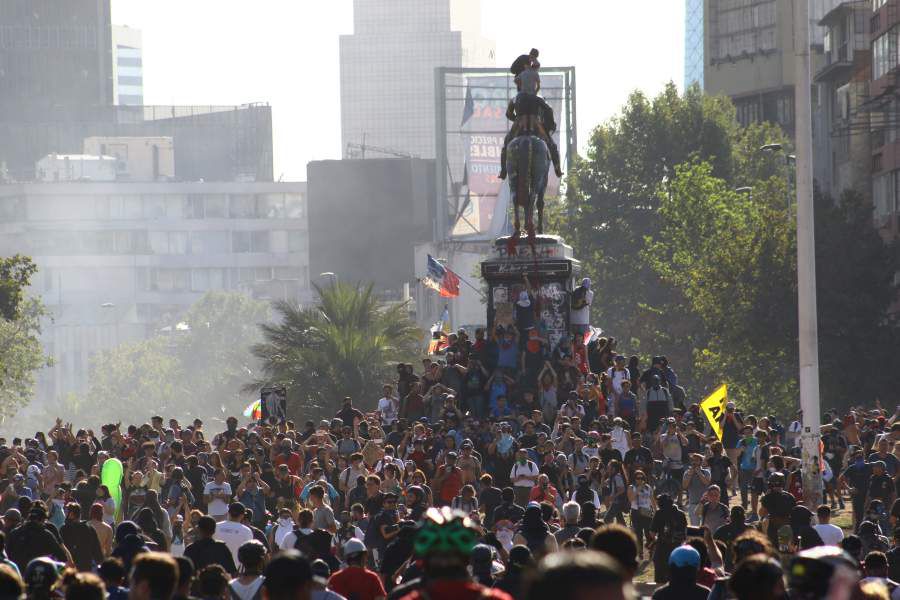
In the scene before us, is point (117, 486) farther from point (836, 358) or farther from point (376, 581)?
point (836, 358)

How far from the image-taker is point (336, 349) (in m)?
50.0

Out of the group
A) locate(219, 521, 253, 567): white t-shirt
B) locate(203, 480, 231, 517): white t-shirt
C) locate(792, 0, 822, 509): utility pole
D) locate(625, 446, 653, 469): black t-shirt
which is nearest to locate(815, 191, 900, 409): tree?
locate(792, 0, 822, 509): utility pole

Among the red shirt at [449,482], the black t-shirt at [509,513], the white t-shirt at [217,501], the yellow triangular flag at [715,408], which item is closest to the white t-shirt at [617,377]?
the yellow triangular flag at [715,408]

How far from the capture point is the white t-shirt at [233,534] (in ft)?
51.7

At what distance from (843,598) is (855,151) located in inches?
2820

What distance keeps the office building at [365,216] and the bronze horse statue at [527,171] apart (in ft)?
345

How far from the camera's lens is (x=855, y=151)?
251 feet

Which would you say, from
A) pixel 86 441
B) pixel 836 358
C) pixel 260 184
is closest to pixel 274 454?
pixel 86 441

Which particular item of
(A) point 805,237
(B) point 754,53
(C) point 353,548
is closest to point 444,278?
(A) point 805,237

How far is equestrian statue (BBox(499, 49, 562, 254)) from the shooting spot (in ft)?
109

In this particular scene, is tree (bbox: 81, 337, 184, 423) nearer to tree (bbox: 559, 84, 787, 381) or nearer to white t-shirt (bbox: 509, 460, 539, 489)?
tree (bbox: 559, 84, 787, 381)

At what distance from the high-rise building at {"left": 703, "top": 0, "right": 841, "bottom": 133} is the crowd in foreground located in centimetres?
7678

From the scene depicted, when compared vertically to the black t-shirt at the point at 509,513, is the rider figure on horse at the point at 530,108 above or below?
above

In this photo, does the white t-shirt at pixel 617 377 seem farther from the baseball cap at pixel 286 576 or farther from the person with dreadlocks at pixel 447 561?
the person with dreadlocks at pixel 447 561
